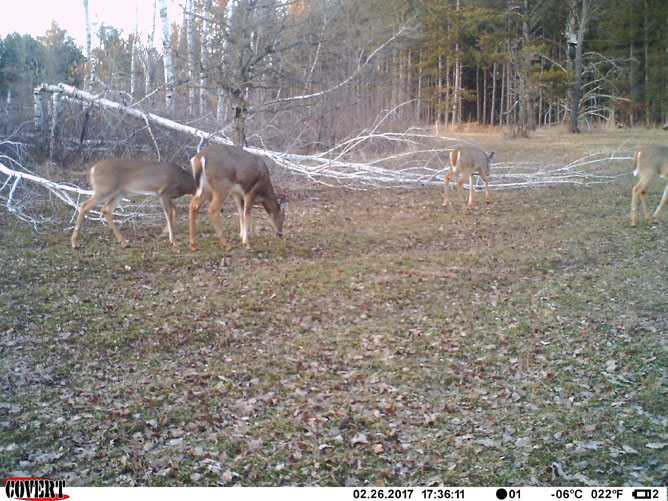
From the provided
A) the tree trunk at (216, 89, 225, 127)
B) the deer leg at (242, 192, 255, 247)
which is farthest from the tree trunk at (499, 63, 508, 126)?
the deer leg at (242, 192, 255, 247)

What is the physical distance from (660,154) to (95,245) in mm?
8899

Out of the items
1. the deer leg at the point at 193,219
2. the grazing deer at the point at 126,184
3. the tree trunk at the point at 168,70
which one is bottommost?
the deer leg at the point at 193,219

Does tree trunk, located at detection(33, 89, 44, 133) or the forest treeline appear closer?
the forest treeline

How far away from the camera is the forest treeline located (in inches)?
562

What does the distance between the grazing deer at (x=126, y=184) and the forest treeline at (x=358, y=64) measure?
4.10 m

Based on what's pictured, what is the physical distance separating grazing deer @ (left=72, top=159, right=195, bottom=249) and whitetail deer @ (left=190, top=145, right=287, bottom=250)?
36cm

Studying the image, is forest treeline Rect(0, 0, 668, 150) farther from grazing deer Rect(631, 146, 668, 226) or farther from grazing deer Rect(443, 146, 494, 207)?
grazing deer Rect(631, 146, 668, 226)

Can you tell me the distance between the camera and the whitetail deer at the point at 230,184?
990 centimetres

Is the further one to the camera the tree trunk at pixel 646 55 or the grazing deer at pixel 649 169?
the tree trunk at pixel 646 55

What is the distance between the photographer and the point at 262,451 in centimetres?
473

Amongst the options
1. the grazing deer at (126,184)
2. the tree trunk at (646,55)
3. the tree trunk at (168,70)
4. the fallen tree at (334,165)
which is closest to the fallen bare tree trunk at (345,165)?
the fallen tree at (334,165)

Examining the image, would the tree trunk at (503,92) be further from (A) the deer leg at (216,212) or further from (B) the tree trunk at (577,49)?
(A) the deer leg at (216,212)

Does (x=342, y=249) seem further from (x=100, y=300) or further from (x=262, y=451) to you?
(x=262, y=451)

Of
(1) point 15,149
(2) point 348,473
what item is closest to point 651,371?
(2) point 348,473
